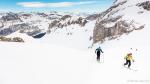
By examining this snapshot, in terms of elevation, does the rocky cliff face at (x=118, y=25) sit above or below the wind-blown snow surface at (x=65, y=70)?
below

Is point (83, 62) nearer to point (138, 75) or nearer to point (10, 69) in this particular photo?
point (138, 75)

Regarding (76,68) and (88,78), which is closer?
(88,78)

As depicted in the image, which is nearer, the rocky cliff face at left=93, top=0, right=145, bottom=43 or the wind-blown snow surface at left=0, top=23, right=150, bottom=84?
the wind-blown snow surface at left=0, top=23, right=150, bottom=84

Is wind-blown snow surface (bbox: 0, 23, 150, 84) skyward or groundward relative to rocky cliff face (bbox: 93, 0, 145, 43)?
skyward

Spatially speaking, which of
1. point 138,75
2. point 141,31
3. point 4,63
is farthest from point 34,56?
point 141,31

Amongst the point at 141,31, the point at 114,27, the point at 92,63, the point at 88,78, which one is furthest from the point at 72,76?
the point at 114,27

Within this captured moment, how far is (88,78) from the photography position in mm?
22078

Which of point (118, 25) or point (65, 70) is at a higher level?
point (65, 70)

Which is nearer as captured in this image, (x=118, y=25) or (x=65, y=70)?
(x=65, y=70)

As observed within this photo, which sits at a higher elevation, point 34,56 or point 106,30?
point 34,56

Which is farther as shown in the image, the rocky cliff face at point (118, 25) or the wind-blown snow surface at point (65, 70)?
the rocky cliff face at point (118, 25)

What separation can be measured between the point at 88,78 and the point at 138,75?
490cm

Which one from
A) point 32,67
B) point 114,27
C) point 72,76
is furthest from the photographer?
point 114,27

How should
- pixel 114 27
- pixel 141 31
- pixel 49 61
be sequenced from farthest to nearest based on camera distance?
pixel 114 27 < pixel 141 31 < pixel 49 61
